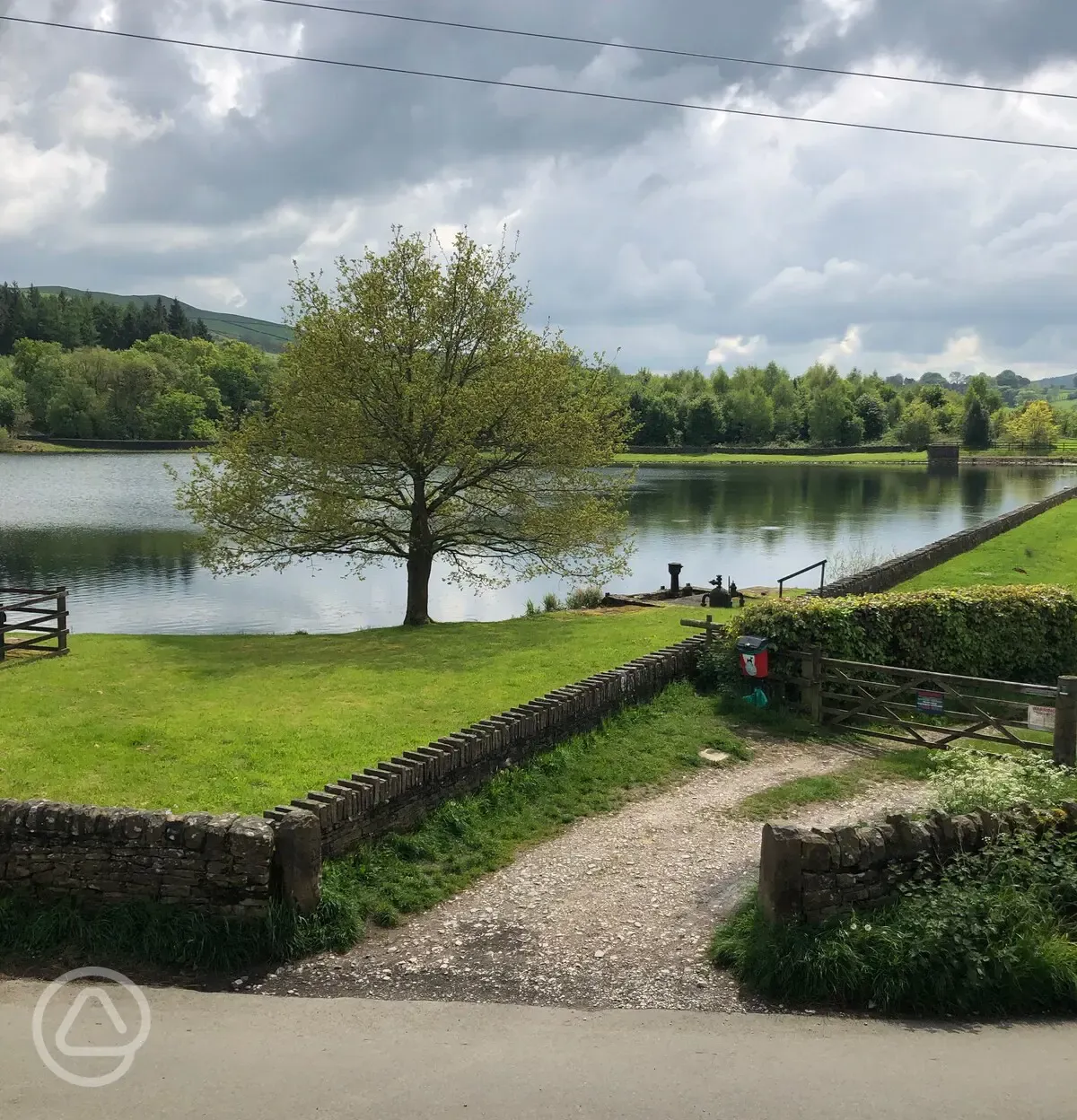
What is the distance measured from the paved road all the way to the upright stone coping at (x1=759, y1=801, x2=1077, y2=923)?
3.43 feet

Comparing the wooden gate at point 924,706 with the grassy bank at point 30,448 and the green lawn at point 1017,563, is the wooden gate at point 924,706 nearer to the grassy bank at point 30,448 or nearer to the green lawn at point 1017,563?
the green lawn at point 1017,563

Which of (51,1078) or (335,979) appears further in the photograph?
(335,979)

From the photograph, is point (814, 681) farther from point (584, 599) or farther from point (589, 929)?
point (584, 599)

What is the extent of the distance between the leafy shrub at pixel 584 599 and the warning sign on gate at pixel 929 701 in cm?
1837

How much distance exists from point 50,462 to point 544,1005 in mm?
114066

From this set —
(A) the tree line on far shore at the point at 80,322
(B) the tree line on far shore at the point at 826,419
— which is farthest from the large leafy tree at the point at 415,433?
(A) the tree line on far shore at the point at 80,322

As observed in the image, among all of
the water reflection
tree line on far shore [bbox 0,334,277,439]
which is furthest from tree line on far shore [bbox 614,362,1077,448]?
tree line on far shore [bbox 0,334,277,439]

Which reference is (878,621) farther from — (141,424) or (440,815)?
(141,424)

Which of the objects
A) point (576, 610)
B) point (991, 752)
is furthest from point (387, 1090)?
point (576, 610)

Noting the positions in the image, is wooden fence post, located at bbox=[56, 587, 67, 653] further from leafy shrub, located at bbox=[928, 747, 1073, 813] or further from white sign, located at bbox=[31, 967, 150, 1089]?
leafy shrub, located at bbox=[928, 747, 1073, 813]

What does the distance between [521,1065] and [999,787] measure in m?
5.89

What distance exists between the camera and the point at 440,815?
34.5 ft

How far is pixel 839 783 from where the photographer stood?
42.2 feet

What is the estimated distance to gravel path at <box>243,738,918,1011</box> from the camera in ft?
24.8
